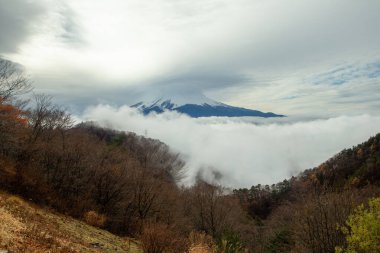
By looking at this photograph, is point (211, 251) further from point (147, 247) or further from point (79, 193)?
point (79, 193)

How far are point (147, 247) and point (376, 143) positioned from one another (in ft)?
610

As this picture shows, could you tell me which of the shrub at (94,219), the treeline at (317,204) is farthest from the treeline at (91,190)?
the treeline at (317,204)

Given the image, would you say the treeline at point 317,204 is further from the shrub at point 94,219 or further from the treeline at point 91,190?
the shrub at point 94,219

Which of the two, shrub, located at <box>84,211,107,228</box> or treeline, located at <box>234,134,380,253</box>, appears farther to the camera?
shrub, located at <box>84,211,107,228</box>

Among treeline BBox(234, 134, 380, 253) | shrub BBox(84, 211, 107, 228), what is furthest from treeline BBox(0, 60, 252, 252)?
treeline BBox(234, 134, 380, 253)

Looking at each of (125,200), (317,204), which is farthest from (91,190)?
(317,204)

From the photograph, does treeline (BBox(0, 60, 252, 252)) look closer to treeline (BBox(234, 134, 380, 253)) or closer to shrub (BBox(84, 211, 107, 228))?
shrub (BBox(84, 211, 107, 228))

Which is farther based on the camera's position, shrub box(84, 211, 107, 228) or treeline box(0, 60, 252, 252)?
shrub box(84, 211, 107, 228)

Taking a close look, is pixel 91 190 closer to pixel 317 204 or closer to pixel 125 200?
pixel 125 200

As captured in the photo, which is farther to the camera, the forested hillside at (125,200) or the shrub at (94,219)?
the shrub at (94,219)

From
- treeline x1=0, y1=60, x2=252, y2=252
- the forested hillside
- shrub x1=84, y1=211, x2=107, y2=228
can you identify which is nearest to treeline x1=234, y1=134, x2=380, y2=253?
the forested hillside

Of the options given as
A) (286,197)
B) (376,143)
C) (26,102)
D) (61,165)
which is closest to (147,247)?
(61,165)

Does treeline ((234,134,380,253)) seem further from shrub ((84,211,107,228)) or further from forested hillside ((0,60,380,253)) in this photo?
shrub ((84,211,107,228))

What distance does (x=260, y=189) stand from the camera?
184875mm
